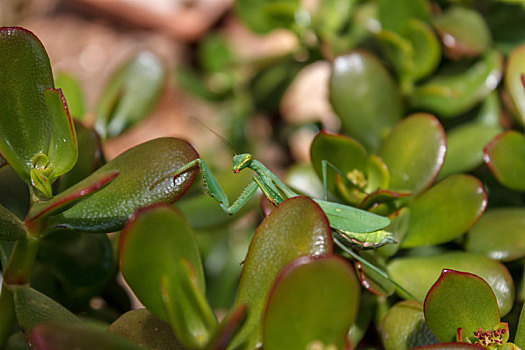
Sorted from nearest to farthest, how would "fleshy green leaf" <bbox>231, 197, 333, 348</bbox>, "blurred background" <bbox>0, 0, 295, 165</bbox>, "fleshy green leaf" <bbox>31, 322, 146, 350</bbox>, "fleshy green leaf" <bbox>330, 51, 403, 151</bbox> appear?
1. "fleshy green leaf" <bbox>31, 322, 146, 350</bbox>
2. "fleshy green leaf" <bbox>231, 197, 333, 348</bbox>
3. "fleshy green leaf" <bbox>330, 51, 403, 151</bbox>
4. "blurred background" <bbox>0, 0, 295, 165</bbox>

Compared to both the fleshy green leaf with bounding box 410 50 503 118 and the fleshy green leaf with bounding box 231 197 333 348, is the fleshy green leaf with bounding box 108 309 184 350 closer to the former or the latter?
the fleshy green leaf with bounding box 231 197 333 348

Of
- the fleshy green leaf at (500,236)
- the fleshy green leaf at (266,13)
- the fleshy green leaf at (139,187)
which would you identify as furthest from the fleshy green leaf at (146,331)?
the fleshy green leaf at (266,13)

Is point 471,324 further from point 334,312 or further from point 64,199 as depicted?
point 64,199

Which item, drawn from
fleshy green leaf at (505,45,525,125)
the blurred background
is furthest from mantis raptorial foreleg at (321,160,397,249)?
the blurred background

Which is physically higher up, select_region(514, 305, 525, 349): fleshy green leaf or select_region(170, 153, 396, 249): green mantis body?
select_region(170, 153, 396, 249): green mantis body

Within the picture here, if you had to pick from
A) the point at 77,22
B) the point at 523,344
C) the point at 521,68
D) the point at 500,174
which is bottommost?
the point at 523,344

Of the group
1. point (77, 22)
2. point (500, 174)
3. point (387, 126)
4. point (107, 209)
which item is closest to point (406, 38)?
point (387, 126)

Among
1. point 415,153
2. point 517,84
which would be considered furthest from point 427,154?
point 517,84

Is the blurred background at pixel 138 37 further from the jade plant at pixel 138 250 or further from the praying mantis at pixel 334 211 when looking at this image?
the jade plant at pixel 138 250
